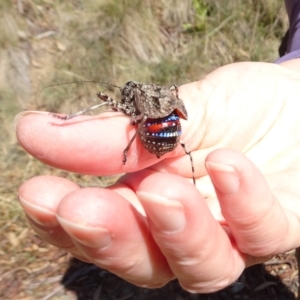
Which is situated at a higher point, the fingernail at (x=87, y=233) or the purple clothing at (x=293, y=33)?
the purple clothing at (x=293, y=33)

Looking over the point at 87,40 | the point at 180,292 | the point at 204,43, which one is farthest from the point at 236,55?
the point at 180,292

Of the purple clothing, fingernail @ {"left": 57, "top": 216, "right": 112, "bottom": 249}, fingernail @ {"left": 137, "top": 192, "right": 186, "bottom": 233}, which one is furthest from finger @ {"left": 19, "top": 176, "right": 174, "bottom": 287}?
the purple clothing

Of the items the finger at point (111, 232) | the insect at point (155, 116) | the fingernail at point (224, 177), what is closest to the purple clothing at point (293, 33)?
the insect at point (155, 116)

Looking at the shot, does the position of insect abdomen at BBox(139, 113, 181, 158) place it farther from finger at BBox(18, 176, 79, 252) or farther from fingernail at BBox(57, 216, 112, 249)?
fingernail at BBox(57, 216, 112, 249)

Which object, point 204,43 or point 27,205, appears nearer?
point 27,205

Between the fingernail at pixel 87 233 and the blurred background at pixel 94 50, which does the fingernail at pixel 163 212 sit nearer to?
the fingernail at pixel 87 233

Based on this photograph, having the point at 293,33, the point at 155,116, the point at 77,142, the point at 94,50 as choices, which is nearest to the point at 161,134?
the point at 155,116

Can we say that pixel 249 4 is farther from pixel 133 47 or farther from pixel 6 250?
pixel 6 250
